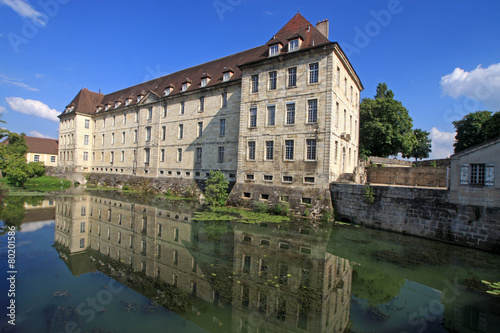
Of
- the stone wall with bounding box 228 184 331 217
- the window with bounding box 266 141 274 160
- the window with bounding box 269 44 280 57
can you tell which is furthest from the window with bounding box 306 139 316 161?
the window with bounding box 269 44 280 57

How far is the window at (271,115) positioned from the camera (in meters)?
18.7

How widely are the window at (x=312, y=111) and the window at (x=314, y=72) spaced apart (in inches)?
56.7

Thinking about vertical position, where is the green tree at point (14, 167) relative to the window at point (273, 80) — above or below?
below

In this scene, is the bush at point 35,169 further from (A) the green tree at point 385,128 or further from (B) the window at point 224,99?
(A) the green tree at point 385,128

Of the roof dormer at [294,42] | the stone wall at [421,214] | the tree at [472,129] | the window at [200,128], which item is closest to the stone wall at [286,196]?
the stone wall at [421,214]

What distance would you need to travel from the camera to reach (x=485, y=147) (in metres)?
10.8

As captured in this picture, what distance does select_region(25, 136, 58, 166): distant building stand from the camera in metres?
44.5

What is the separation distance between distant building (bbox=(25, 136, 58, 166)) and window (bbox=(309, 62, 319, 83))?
2001 inches

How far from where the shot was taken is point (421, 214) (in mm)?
12414

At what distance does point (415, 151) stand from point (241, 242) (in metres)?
38.7

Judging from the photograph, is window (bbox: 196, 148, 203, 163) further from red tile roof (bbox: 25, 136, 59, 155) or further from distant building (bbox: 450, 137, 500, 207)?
red tile roof (bbox: 25, 136, 59, 155)

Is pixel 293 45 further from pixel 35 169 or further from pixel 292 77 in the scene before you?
pixel 35 169

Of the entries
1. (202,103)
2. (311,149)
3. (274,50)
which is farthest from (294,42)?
(202,103)

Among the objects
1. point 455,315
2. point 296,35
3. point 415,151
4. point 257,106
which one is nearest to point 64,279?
point 455,315
